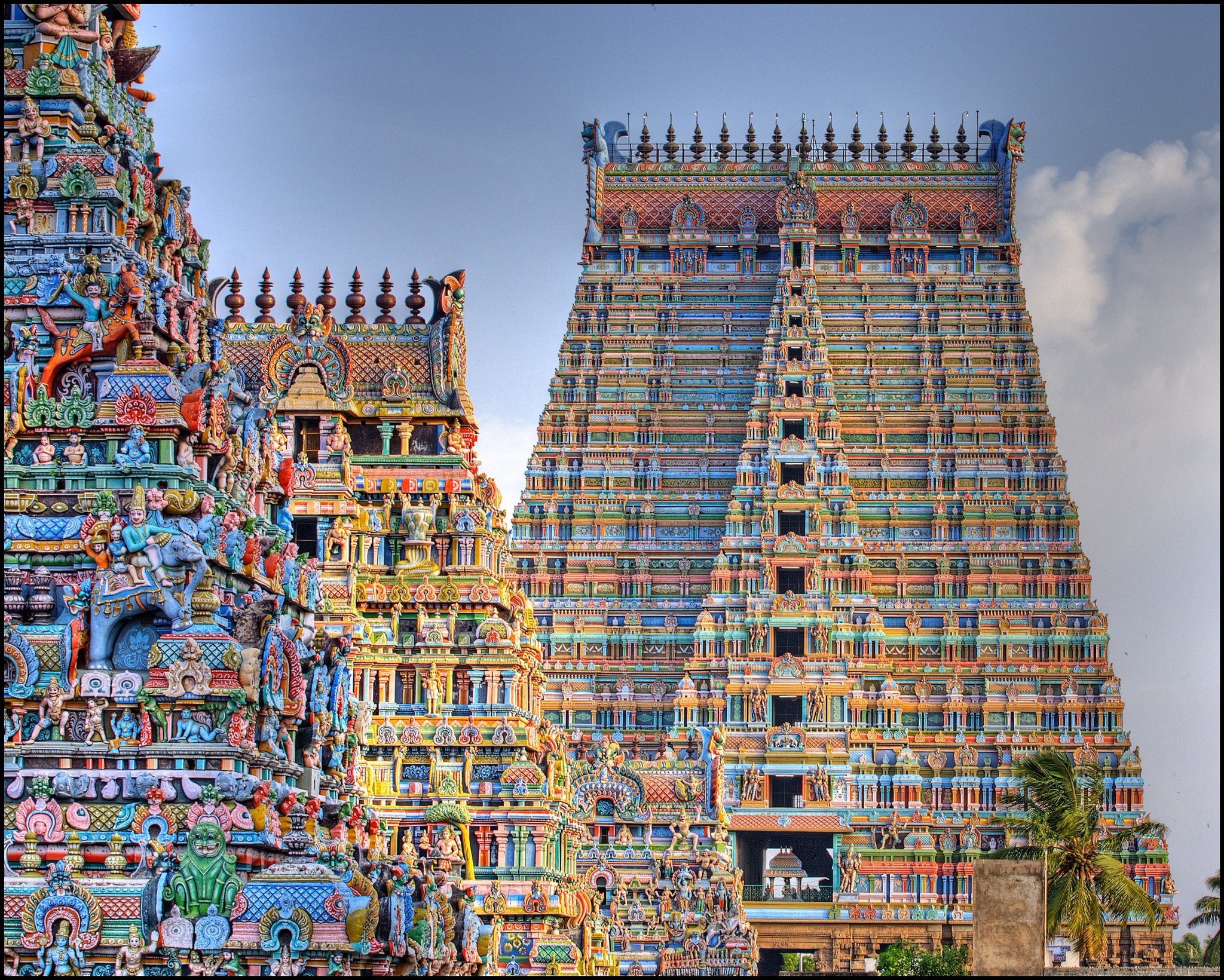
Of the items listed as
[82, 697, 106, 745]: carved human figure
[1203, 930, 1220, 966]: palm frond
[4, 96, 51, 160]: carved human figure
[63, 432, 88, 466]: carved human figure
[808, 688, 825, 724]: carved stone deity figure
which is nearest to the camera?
[82, 697, 106, 745]: carved human figure

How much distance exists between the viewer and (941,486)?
89250 millimetres

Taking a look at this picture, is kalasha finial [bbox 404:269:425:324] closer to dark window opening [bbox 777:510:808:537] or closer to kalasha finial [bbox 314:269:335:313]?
kalasha finial [bbox 314:269:335:313]

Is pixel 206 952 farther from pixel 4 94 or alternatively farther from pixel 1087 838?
pixel 1087 838

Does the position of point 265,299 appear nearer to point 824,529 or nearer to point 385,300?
point 385,300

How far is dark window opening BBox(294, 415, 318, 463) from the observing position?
5378 cm

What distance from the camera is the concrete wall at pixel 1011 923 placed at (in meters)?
28.2

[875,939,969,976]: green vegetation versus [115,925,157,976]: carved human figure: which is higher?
[875,939,969,976]: green vegetation

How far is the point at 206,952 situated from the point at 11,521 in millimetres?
6321

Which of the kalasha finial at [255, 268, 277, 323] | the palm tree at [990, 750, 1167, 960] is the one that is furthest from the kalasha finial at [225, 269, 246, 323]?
the palm tree at [990, 750, 1167, 960]

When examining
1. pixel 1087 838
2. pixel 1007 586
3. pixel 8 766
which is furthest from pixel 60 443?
pixel 1007 586

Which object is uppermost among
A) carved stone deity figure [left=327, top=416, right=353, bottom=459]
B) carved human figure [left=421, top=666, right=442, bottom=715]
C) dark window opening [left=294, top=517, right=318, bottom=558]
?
carved stone deity figure [left=327, top=416, right=353, bottom=459]

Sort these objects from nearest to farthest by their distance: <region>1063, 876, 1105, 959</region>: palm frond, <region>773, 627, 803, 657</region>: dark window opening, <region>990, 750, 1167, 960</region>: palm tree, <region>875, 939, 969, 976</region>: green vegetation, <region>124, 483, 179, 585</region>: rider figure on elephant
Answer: <region>124, 483, 179, 585</region>: rider figure on elephant, <region>1063, 876, 1105, 959</region>: palm frond, <region>990, 750, 1167, 960</region>: palm tree, <region>875, 939, 969, 976</region>: green vegetation, <region>773, 627, 803, 657</region>: dark window opening

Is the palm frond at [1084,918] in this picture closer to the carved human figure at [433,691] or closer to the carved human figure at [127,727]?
the carved human figure at [433,691]

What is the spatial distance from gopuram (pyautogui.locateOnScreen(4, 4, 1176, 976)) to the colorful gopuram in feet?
0.48
